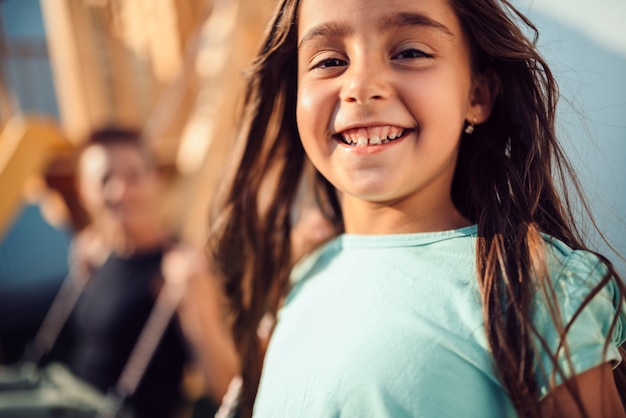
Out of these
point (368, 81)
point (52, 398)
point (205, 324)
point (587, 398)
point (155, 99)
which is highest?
point (368, 81)

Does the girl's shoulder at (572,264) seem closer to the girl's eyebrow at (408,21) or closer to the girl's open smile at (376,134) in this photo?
the girl's open smile at (376,134)

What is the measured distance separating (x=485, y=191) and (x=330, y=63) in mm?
366

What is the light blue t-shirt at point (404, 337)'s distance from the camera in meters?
0.91

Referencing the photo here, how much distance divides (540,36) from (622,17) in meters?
0.15

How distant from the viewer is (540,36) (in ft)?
3.76

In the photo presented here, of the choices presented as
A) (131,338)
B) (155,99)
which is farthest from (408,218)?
(155,99)

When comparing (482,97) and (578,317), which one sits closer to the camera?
(578,317)

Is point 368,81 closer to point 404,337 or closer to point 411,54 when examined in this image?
point 411,54


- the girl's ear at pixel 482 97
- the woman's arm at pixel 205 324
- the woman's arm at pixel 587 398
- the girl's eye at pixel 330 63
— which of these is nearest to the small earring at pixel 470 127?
the girl's ear at pixel 482 97

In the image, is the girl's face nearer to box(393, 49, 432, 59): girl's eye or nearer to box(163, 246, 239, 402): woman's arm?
box(393, 49, 432, 59): girl's eye

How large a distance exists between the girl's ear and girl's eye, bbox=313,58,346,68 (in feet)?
0.82

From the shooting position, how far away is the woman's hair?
3.03 feet

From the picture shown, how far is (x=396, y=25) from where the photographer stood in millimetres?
1005

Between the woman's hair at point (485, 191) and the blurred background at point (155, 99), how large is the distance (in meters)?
0.07
